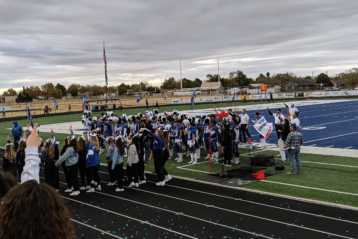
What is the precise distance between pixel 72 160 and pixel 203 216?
15.2 ft

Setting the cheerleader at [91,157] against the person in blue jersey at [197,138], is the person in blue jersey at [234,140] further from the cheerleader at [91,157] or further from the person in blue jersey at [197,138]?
the cheerleader at [91,157]

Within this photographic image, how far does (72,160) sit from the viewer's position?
408 inches

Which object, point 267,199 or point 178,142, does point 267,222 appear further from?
point 178,142

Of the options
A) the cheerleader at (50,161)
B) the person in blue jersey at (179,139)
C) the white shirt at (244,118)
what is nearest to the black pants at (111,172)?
the cheerleader at (50,161)

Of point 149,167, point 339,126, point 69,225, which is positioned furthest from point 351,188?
point 339,126

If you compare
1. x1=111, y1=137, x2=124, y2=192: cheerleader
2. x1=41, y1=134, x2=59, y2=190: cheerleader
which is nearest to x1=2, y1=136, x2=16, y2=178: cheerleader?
x1=41, y1=134, x2=59, y2=190: cheerleader

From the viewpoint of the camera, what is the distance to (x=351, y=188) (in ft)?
32.1

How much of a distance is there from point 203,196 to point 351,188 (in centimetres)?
435

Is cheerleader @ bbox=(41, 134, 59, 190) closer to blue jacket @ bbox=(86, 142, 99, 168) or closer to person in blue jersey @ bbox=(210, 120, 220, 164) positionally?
blue jacket @ bbox=(86, 142, 99, 168)

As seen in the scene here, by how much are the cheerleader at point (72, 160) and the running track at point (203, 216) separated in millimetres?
423

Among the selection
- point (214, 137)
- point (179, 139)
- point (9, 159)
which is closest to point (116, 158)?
point (9, 159)

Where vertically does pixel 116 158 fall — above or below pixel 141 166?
above

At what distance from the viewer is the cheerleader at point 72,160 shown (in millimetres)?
10258

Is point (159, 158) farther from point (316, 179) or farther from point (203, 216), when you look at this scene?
point (316, 179)
